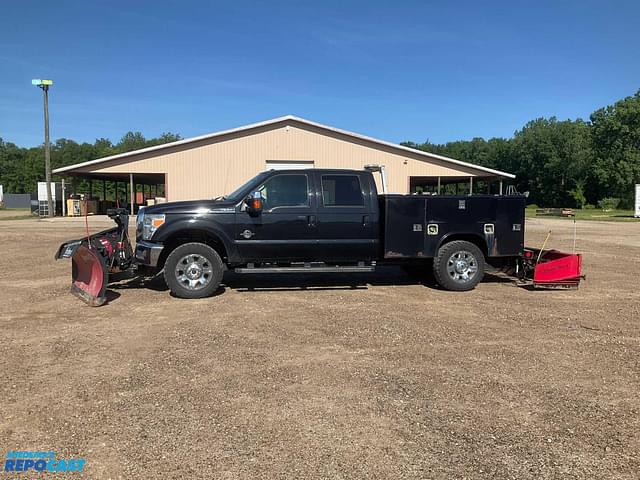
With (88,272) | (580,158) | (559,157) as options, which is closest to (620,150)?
(580,158)

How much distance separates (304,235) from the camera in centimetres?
823

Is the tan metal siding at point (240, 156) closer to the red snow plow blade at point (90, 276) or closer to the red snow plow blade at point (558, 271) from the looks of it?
the red snow plow blade at point (558, 271)

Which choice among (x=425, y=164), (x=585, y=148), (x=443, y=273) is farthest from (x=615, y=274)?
(x=585, y=148)

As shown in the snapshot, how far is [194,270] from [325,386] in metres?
4.14

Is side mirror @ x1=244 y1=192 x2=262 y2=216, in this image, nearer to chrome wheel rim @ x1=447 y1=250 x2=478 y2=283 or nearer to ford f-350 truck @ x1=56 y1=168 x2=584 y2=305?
ford f-350 truck @ x1=56 y1=168 x2=584 y2=305

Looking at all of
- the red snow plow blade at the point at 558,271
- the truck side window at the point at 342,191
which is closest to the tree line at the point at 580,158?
the red snow plow blade at the point at 558,271

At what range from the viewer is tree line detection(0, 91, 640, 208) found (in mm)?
69438

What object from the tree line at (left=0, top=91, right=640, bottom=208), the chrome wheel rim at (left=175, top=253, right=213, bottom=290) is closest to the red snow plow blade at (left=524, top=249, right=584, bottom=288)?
the chrome wheel rim at (left=175, top=253, right=213, bottom=290)

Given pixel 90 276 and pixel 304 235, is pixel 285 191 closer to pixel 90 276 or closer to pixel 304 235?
pixel 304 235

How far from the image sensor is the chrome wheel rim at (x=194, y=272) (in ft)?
25.8

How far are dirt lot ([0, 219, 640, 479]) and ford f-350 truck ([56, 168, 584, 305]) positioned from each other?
64 centimetres

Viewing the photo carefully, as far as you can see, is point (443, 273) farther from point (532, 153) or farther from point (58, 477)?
point (532, 153)

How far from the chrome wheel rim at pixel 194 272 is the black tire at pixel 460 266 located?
12.5 feet

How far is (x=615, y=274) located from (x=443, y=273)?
4.56 metres
